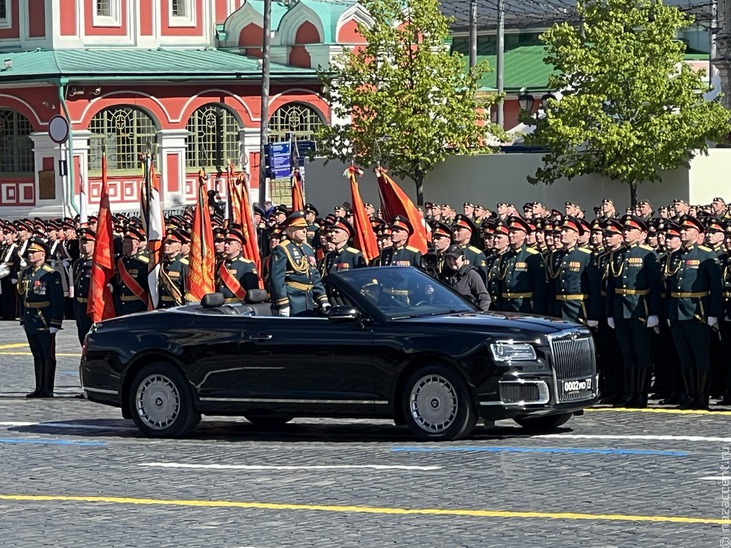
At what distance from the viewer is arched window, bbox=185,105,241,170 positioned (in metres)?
60.4

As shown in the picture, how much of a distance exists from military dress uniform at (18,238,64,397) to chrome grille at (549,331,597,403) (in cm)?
717

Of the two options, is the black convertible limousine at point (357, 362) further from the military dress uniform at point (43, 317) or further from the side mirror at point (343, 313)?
the military dress uniform at point (43, 317)

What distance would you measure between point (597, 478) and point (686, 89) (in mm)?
24887

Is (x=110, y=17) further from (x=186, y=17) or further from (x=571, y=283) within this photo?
(x=571, y=283)

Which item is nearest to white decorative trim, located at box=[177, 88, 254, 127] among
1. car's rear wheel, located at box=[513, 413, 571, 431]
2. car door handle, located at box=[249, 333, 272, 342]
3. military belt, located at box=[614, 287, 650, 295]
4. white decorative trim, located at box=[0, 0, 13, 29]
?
white decorative trim, located at box=[0, 0, 13, 29]

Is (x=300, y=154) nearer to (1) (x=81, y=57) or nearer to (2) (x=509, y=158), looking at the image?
(2) (x=509, y=158)

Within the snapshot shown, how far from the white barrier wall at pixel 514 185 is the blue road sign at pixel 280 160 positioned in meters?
Answer: 2.26

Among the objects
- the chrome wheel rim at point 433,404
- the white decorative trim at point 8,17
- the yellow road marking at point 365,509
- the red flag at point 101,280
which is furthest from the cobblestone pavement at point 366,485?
the white decorative trim at point 8,17

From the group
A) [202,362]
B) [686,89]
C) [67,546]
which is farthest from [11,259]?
[67,546]

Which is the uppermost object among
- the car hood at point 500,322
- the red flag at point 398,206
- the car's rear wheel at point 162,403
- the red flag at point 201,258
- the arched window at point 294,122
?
the arched window at point 294,122

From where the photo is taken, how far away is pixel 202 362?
16.0m

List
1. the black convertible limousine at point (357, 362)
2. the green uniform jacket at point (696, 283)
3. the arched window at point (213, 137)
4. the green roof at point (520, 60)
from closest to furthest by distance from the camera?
the black convertible limousine at point (357, 362) → the green uniform jacket at point (696, 283) → the arched window at point (213, 137) → the green roof at point (520, 60)

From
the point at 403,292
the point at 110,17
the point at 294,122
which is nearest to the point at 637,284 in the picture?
the point at 403,292

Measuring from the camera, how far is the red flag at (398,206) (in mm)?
23594
